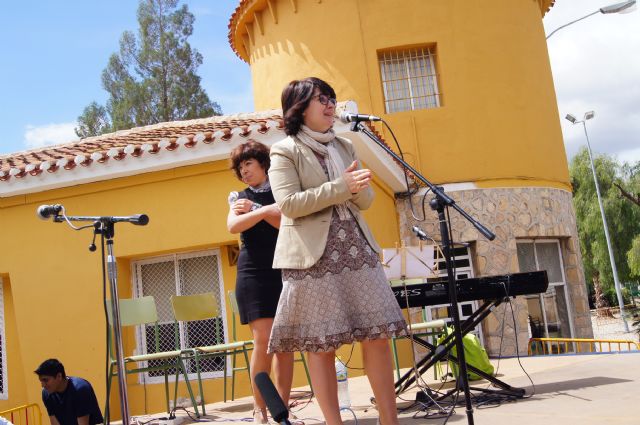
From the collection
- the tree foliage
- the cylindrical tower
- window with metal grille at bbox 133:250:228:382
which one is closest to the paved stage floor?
window with metal grille at bbox 133:250:228:382

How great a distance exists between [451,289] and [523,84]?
916 centimetres

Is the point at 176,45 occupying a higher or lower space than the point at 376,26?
higher

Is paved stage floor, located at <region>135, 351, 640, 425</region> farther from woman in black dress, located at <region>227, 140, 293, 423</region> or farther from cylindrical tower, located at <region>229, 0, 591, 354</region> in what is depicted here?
cylindrical tower, located at <region>229, 0, 591, 354</region>

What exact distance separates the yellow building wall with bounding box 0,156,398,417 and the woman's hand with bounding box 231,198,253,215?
4079 millimetres

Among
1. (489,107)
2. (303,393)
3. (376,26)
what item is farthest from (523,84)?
(303,393)

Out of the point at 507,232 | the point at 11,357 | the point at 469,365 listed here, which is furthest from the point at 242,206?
the point at 507,232

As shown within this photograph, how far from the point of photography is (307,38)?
11727 millimetres

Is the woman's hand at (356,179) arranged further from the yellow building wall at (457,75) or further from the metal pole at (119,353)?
the yellow building wall at (457,75)

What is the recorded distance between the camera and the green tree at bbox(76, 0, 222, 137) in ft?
83.3

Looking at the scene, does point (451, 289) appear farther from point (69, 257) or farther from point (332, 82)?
point (332, 82)

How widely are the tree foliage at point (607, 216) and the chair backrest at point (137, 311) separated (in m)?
21.6

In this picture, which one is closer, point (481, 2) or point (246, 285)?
point (246, 285)

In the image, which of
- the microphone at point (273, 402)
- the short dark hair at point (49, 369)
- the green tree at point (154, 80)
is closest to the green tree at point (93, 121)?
the green tree at point (154, 80)

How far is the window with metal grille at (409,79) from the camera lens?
11.2m
